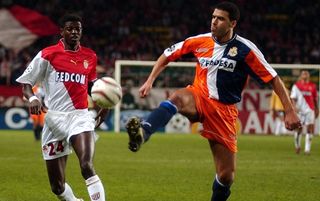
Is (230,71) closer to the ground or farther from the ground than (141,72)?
farther from the ground

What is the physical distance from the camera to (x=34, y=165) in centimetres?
1720

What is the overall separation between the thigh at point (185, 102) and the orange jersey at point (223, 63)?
32 cm

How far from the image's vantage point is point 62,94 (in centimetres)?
962

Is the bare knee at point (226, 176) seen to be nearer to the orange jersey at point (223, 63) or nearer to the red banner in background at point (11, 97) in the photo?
the orange jersey at point (223, 63)

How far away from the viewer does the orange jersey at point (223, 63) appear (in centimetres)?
884

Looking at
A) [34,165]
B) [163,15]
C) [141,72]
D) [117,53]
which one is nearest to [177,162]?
[34,165]

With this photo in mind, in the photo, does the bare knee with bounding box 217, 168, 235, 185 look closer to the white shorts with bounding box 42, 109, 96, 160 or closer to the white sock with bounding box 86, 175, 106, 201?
the white sock with bounding box 86, 175, 106, 201

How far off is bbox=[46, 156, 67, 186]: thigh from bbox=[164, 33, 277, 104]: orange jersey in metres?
1.93

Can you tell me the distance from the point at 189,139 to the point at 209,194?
15948 mm

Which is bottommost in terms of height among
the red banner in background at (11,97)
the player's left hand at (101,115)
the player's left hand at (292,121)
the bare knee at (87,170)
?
the red banner in background at (11,97)

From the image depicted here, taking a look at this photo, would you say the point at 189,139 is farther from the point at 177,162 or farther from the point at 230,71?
the point at 230,71

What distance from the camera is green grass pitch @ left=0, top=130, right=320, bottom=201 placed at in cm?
1245

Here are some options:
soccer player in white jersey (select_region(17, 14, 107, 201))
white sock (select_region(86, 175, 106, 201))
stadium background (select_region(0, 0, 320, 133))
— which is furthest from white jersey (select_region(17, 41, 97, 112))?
stadium background (select_region(0, 0, 320, 133))

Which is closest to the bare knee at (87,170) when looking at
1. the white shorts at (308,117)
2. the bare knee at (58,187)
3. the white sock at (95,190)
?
the white sock at (95,190)
